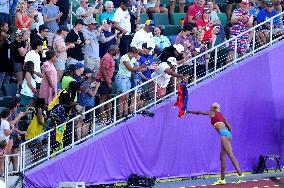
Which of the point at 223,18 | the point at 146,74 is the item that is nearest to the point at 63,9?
the point at 146,74

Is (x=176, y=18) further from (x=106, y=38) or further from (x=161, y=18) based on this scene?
(x=106, y=38)

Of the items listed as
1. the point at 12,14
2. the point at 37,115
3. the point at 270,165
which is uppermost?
the point at 12,14

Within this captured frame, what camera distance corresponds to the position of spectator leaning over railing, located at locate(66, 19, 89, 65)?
78.5 ft

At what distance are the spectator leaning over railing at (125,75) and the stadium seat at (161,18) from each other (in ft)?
11.1

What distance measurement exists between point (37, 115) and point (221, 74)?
4940 mm

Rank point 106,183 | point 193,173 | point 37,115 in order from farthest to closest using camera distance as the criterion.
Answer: point 193,173 < point 106,183 < point 37,115

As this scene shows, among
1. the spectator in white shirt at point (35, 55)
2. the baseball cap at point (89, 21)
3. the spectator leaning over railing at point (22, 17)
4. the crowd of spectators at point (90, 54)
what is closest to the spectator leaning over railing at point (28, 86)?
the crowd of spectators at point (90, 54)

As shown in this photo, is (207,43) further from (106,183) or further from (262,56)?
(106,183)

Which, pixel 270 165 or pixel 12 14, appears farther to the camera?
pixel 270 165

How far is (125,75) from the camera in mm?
24219

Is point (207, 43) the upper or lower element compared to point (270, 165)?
upper

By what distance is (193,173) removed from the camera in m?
25.5

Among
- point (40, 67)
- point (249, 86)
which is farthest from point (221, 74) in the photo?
point (40, 67)

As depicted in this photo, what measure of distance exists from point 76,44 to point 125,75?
1.20 meters
